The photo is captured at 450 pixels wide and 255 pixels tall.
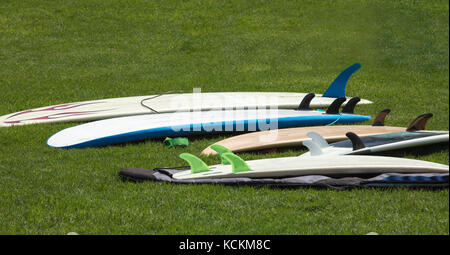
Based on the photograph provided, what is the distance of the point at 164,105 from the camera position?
624 cm

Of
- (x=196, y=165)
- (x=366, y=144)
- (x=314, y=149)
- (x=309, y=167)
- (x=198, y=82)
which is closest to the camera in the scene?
(x=309, y=167)

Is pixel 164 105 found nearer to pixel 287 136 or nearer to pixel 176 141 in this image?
pixel 176 141

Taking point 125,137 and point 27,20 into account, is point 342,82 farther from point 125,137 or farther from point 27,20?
point 27,20

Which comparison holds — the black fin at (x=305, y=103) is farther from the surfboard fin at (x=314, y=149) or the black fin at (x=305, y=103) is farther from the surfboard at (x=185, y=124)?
the surfboard fin at (x=314, y=149)

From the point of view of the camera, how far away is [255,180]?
3711 millimetres

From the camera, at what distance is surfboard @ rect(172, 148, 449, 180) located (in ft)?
11.9

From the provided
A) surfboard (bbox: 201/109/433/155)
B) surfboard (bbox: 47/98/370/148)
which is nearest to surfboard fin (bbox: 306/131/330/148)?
surfboard (bbox: 201/109/433/155)

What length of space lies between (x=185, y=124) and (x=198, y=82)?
10.9ft

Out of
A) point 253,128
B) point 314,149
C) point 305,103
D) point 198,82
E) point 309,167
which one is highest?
point 198,82

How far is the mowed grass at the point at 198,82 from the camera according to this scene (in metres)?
2.64

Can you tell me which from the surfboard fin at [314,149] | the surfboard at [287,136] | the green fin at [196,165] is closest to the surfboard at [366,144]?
the surfboard fin at [314,149]

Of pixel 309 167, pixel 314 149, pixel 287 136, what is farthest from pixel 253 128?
pixel 309 167

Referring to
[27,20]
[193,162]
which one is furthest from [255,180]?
[27,20]

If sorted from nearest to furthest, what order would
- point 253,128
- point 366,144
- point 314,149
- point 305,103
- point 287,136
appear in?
point 314,149, point 366,144, point 287,136, point 253,128, point 305,103
